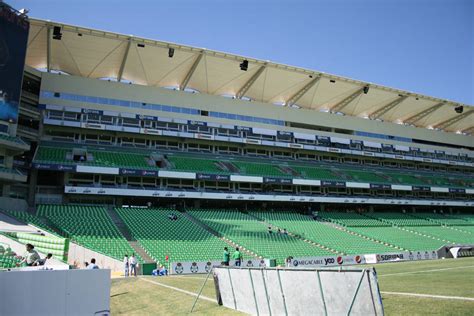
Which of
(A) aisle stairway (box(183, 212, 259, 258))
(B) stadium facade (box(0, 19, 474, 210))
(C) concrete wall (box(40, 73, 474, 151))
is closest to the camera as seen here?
(A) aisle stairway (box(183, 212, 259, 258))

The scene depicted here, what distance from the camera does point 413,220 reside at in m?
52.5

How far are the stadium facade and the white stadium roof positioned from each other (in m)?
0.18

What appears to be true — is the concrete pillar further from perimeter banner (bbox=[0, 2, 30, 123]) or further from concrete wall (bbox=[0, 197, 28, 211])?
perimeter banner (bbox=[0, 2, 30, 123])

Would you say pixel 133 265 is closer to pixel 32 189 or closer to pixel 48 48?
pixel 32 189

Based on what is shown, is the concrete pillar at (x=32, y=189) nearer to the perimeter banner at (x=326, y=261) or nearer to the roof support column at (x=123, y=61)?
the roof support column at (x=123, y=61)

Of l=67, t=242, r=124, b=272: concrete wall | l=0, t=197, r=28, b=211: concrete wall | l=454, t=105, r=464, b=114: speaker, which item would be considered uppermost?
l=454, t=105, r=464, b=114: speaker

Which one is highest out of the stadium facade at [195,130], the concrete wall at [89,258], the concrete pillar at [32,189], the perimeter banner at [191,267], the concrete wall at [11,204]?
the stadium facade at [195,130]

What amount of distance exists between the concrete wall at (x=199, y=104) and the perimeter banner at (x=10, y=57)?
13085mm

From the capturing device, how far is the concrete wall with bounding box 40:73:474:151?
43438 millimetres

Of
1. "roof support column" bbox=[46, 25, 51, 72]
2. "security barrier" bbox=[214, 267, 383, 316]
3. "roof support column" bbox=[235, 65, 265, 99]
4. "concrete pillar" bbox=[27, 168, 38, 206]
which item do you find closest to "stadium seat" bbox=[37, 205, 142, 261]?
"concrete pillar" bbox=[27, 168, 38, 206]

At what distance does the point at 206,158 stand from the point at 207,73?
34.1ft

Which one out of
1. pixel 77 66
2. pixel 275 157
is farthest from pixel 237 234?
pixel 77 66

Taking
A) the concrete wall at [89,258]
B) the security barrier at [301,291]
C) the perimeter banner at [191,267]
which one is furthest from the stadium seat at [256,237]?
the security barrier at [301,291]

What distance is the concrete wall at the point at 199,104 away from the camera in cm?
4344
